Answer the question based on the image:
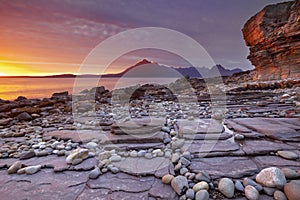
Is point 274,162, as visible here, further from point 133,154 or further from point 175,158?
point 133,154

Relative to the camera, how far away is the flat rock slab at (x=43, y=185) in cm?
146

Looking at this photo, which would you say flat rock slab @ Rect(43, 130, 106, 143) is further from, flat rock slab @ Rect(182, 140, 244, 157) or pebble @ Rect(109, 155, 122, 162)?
flat rock slab @ Rect(182, 140, 244, 157)

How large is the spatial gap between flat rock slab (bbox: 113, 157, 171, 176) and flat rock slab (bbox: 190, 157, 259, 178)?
1.06ft

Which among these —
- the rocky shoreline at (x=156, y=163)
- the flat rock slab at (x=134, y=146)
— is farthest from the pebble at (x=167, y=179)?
the flat rock slab at (x=134, y=146)

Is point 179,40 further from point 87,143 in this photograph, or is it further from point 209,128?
point 87,143

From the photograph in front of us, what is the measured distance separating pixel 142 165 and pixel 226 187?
2.82 ft

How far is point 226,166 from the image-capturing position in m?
1.76

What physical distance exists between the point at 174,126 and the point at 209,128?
2.15 ft

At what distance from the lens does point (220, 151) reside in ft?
6.84

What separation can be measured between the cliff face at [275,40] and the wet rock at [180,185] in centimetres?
1505

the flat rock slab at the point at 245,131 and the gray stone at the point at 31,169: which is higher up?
the flat rock slab at the point at 245,131

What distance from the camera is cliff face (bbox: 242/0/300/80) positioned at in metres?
13.0

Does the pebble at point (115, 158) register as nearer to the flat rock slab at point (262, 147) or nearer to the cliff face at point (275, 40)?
the flat rock slab at point (262, 147)

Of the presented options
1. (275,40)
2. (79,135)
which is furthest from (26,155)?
(275,40)
